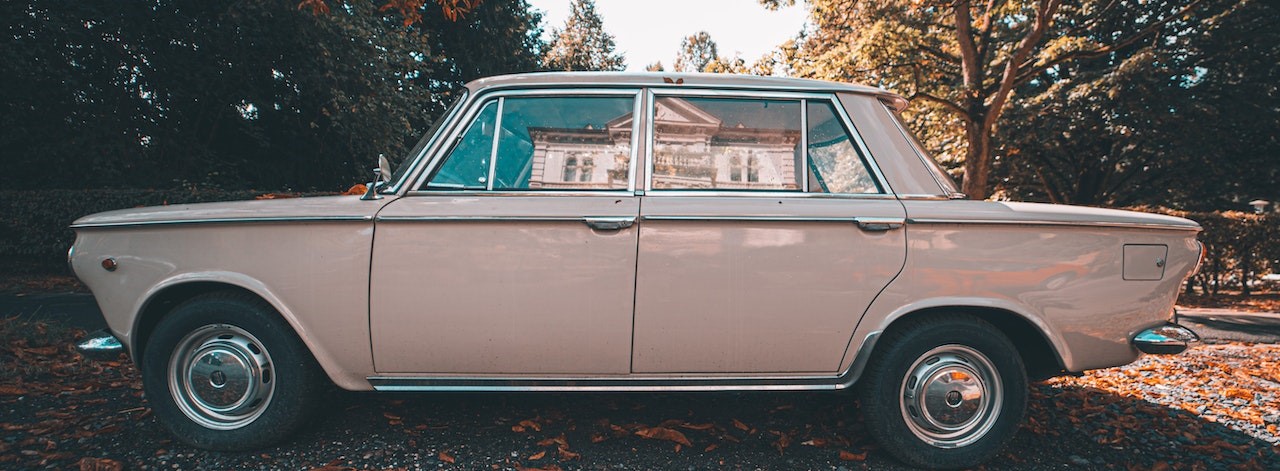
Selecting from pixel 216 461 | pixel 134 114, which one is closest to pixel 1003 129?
pixel 216 461

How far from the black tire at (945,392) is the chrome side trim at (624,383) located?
0.16 m

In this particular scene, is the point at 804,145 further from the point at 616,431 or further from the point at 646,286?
the point at 616,431

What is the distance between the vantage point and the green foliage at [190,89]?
8.96 metres

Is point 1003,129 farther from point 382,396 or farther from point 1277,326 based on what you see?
point 382,396

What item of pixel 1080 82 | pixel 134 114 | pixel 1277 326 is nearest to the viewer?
pixel 1277 326

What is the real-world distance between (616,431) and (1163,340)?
2566 millimetres

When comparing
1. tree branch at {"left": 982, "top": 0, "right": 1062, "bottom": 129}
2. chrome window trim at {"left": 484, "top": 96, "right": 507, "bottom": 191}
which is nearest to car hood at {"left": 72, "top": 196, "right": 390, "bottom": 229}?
chrome window trim at {"left": 484, "top": 96, "right": 507, "bottom": 191}

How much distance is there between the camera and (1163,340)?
2.46 m

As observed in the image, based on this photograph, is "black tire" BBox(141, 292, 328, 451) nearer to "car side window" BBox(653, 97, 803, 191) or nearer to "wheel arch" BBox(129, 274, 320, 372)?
"wheel arch" BBox(129, 274, 320, 372)

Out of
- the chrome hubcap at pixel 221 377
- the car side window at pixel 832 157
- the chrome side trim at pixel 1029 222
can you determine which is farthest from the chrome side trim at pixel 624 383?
the car side window at pixel 832 157

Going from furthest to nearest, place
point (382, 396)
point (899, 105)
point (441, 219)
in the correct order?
point (382, 396)
point (899, 105)
point (441, 219)

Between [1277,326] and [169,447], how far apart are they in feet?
34.7

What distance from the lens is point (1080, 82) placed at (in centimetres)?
1300

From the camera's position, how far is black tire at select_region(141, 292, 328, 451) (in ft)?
8.34
